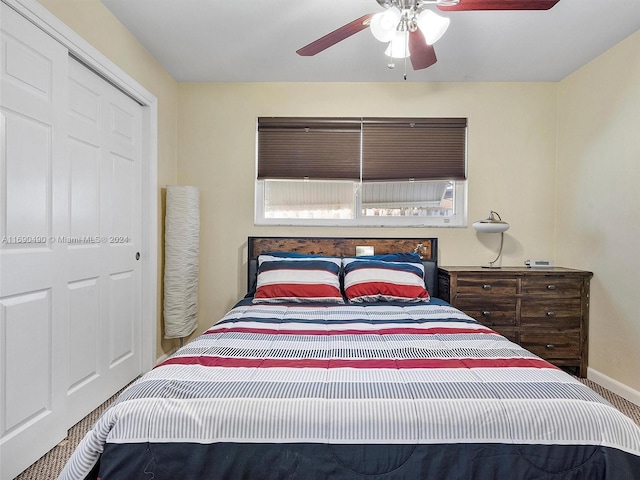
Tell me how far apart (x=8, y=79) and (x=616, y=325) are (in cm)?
398

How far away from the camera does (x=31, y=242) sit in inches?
72.9

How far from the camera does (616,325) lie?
9.39ft

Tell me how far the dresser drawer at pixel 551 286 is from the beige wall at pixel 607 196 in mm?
154

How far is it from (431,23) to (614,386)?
284 centimetres

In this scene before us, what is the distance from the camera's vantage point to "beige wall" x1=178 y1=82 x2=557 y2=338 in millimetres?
3551

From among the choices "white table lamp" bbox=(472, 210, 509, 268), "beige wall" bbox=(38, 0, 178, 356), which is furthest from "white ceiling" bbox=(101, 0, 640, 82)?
"white table lamp" bbox=(472, 210, 509, 268)

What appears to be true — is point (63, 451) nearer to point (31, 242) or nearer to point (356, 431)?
point (31, 242)

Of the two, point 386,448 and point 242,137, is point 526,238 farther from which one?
point 386,448

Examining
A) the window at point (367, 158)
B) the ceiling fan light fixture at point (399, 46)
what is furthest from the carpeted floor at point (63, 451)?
the ceiling fan light fixture at point (399, 46)

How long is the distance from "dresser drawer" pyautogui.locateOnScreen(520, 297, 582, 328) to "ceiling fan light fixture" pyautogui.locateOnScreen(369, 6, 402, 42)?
7.67 feet

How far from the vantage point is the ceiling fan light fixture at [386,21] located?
69.1 inches

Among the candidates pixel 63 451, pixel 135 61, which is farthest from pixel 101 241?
pixel 135 61

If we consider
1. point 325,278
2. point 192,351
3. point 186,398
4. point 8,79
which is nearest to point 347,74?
point 325,278

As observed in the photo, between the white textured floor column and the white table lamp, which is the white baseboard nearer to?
the white table lamp
